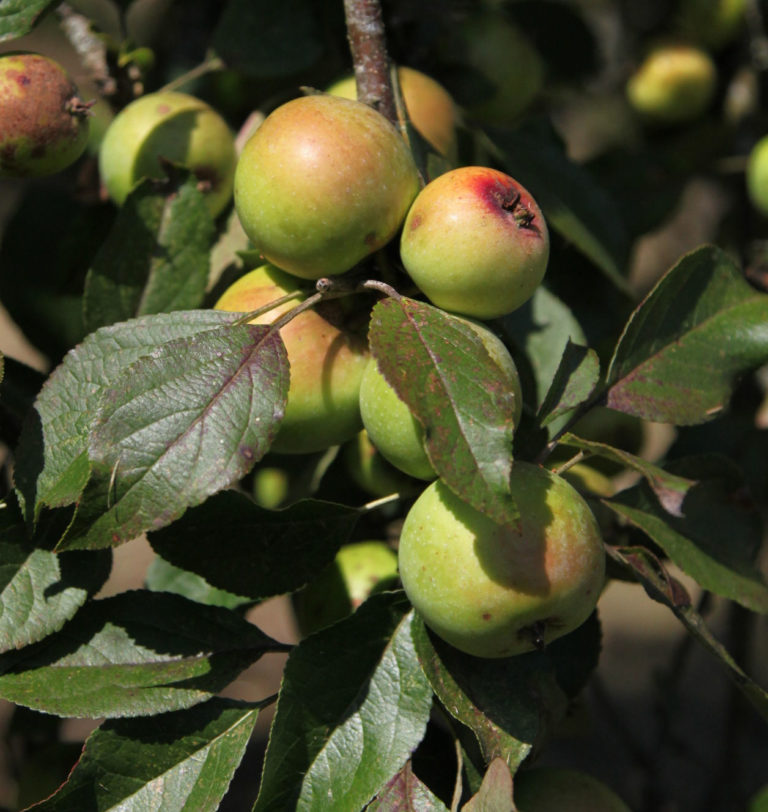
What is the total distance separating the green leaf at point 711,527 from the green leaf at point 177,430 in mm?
318

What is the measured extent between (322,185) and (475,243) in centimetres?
12

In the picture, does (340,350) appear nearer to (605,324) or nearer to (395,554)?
(395,554)

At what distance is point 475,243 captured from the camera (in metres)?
Answer: 0.63

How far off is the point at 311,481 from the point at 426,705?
0.31 metres

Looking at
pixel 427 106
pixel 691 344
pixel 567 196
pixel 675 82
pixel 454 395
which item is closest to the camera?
pixel 454 395

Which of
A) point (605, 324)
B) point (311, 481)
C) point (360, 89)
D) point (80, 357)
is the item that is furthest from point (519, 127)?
point (80, 357)

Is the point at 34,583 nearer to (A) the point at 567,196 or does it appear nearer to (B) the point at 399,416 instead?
(B) the point at 399,416

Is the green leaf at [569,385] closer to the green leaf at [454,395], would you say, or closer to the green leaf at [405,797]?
the green leaf at [454,395]

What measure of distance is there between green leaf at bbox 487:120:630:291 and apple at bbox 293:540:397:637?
38 centimetres

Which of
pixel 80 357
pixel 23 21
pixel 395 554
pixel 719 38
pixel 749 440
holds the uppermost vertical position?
pixel 23 21

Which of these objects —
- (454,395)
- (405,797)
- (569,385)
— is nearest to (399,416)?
(454,395)

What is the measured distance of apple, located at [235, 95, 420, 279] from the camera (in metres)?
0.64

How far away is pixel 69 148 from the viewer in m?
0.77

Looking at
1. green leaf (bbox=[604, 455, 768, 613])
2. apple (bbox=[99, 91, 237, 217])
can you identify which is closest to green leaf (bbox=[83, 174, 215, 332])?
apple (bbox=[99, 91, 237, 217])
